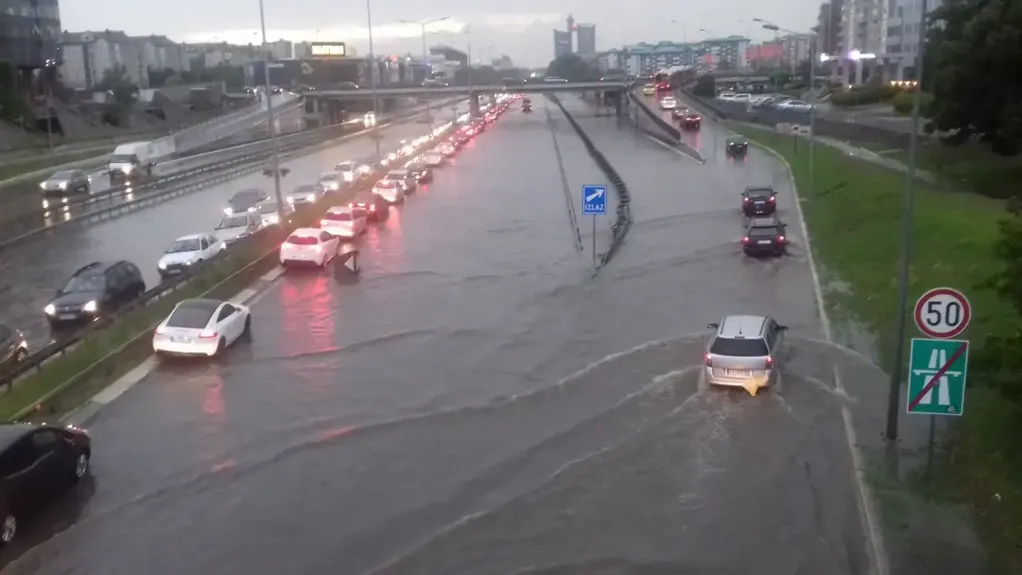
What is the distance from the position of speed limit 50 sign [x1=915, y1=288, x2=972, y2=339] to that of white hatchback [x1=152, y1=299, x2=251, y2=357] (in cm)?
1351

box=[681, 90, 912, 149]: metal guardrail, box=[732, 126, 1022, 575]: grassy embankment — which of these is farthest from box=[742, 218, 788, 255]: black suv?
box=[681, 90, 912, 149]: metal guardrail

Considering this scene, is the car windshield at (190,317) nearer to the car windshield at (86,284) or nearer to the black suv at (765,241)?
the car windshield at (86,284)

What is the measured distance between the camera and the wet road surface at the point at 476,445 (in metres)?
11.9

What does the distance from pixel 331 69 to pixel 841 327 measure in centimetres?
14929

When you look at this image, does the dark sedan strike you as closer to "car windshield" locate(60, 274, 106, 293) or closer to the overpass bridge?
"car windshield" locate(60, 274, 106, 293)

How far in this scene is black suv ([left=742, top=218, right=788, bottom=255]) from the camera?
1262 inches

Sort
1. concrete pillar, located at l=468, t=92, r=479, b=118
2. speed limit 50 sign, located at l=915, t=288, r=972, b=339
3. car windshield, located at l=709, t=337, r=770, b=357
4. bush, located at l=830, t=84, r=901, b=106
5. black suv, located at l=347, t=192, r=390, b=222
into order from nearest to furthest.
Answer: speed limit 50 sign, located at l=915, t=288, r=972, b=339 → car windshield, located at l=709, t=337, r=770, b=357 → black suv, located at l=347, t=192, r=390, b=222 → bush, located at l=830, t=84, r=901, b=106 → concrete pillar, located at l=468, t=92, r=479, b=118

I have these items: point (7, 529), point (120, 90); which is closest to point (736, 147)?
point (7, 529)

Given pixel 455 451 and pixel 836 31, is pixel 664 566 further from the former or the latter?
pixel 836 31

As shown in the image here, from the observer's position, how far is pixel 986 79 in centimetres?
3647

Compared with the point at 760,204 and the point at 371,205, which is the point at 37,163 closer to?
the point at 371,205

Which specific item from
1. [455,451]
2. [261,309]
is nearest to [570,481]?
[455,451]

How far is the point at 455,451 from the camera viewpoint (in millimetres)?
15320

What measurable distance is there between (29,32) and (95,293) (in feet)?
230
